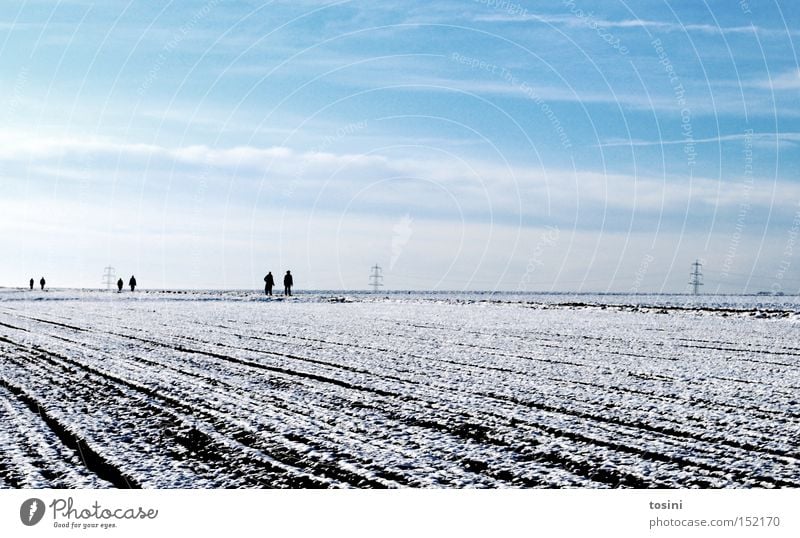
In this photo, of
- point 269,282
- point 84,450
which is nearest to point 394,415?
point 84,450

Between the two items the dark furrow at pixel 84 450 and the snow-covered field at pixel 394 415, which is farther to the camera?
the snow-covered field at pixel 394 415

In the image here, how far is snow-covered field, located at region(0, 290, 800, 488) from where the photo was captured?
15.5 ft

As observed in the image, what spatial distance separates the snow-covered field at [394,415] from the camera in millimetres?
4738

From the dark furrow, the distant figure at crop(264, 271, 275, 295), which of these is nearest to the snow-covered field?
the dark furrow

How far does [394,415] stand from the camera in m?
6.57

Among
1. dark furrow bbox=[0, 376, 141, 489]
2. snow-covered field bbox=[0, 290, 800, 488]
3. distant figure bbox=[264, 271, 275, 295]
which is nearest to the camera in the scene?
dark furrow bbox=[0, 376, 141, 489]

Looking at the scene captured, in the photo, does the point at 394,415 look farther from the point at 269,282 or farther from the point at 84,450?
the point at 269,282

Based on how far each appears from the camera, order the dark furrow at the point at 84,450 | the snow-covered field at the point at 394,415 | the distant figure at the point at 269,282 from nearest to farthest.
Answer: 1. the dark furrow at the point at 84,450
2. the snow-covered field at the point at 394,415
3. the distant figure at the point at 269,282

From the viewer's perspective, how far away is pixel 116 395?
7535 millimetres

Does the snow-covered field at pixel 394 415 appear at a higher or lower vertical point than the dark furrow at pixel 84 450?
higher

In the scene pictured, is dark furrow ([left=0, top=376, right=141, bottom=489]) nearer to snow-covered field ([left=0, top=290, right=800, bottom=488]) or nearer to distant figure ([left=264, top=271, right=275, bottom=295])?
snow-covered field ([left=0, top=290, right=800, bottom=488])

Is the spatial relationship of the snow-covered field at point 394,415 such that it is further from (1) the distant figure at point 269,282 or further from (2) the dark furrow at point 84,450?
(1) the distant figure at point 269,282

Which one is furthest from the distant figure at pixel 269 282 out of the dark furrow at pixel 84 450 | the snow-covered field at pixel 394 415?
the dark furrow at pixel 84 450
